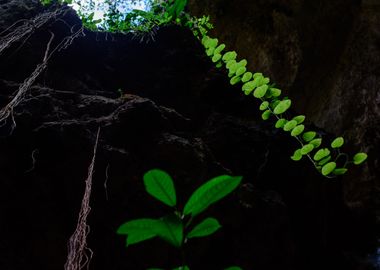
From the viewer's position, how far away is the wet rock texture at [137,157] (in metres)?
2.13

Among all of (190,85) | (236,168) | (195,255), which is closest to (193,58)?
(190,85)

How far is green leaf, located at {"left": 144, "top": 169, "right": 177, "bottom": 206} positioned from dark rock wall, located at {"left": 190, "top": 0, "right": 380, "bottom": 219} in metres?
4.28

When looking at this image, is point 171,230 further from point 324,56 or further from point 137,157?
point 324,56

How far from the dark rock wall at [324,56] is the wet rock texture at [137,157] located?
0.99 metres

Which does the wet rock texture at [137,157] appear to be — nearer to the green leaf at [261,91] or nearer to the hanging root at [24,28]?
the hanging root at [24,28]

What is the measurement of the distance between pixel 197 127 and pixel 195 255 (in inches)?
59.7

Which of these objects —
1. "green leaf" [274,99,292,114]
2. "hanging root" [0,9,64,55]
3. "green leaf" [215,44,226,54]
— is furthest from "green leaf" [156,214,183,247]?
"hanging root" [0,9,64,55]

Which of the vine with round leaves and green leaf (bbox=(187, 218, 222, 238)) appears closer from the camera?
green leaf (bbox=(187, 218, 222, 238))

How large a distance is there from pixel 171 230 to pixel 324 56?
4.88 m

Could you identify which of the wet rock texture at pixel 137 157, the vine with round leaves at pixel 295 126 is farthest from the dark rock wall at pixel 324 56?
the vine with round leaves at pixel 295 126

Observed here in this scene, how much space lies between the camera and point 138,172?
7.47ft

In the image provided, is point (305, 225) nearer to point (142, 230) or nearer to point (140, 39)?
point (140, 39)

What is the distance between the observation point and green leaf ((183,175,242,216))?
2.32 ft

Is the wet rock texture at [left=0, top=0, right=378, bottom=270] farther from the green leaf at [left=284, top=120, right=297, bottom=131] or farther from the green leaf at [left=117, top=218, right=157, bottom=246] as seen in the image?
the green leaf at [left=117, top=218, right=157, bottom=246]
